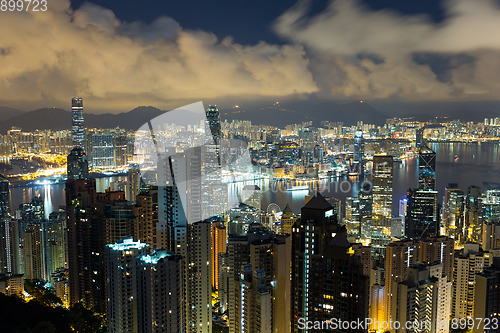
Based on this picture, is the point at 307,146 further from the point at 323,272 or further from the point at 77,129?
the point at 323,272

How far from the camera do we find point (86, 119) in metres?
8.92

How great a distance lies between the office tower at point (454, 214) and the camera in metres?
6.85

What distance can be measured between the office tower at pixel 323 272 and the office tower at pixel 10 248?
15.5ft

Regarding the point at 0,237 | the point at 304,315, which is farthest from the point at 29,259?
the point at 304,315

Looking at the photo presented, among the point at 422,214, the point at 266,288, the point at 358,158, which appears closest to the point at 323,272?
the point at 266,288

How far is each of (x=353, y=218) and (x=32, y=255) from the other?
5.29m

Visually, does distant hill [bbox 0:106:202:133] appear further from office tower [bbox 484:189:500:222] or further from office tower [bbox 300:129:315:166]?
office tower [bbox 484:189:500:222]

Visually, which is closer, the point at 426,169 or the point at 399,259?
the point at 399,259

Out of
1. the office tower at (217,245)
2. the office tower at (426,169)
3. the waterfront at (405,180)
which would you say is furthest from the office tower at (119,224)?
the office tower at (426,169)

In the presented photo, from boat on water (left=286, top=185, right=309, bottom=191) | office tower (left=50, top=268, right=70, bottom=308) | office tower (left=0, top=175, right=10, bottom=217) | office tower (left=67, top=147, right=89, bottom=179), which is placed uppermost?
office tower (left=67, top=147, right=89, bottom=179)

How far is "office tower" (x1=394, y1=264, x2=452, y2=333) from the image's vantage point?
128 inches

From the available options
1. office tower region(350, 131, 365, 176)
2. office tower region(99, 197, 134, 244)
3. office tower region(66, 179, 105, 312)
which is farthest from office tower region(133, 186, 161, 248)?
office tower region(350, 131, 365, 176)

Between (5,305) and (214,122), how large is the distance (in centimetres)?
413

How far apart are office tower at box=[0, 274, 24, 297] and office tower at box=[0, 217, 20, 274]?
3.39 feet
